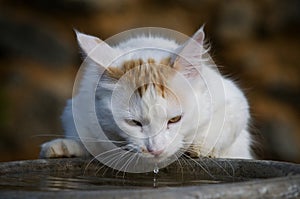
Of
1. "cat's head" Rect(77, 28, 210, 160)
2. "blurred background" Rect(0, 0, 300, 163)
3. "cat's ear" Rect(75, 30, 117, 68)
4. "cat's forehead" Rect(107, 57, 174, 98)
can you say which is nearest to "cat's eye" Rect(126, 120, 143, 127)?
"cat's head" Rect(77, 28, 210, 160)

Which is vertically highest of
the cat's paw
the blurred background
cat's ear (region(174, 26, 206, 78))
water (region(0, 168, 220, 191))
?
the blurred background

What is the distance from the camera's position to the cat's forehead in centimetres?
259

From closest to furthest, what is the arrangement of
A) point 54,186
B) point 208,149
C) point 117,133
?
point 54,186
point 117,133
point 208,149

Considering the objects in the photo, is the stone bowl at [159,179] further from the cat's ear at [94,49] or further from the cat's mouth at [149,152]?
the cat's ear at [94,49]

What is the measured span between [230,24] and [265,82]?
2.20 ft

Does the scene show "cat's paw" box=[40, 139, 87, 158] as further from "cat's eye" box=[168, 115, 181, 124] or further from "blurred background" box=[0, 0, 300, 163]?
"blurred background" box=[0, 0, 300, 163]

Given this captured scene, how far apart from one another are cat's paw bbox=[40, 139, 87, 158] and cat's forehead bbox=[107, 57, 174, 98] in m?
0.36

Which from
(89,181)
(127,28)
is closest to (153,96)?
(89,181)

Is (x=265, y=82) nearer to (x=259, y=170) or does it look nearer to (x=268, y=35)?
(x=268, y=35)

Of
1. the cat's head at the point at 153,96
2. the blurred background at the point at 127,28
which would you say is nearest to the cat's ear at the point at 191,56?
the cat's head at the point at 153,96

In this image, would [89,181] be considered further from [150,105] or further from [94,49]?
[94,49]

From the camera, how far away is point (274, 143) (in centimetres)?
647

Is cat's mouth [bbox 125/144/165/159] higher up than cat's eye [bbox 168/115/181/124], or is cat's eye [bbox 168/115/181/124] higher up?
cat's eye [bbox 168/115/181/124]

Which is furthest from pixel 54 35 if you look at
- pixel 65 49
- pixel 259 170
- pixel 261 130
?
pixel 259 170
